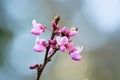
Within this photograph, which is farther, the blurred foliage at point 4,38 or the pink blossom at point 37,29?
the blurred foliage at point 4,38

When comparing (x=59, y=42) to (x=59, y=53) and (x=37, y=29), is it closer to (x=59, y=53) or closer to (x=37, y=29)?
(x=37, y=29)

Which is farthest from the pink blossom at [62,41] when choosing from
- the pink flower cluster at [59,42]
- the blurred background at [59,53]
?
the blurred background at [59,53]

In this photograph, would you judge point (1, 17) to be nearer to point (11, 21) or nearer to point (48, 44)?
point (11, 21)

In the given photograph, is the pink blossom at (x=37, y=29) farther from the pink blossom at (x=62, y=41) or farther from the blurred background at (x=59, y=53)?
the blurred background at (x=59, y=53)

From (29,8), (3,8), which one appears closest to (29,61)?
(3,8)

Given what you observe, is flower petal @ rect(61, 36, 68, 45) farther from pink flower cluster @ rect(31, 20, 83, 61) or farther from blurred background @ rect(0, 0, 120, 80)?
blurred background @ rect(0, 0, 120, 80)

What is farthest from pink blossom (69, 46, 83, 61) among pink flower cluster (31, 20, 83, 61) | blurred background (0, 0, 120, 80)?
blurred background (0, 0, 120, 80)

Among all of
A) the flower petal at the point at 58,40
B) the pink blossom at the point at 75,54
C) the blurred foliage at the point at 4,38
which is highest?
the blurred foliage at the point at 4,38

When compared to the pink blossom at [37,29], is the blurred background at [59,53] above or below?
above

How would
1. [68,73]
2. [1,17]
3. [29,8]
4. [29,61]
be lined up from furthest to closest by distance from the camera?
[29,8]
[1,17]
[68,73]
[29,61]
